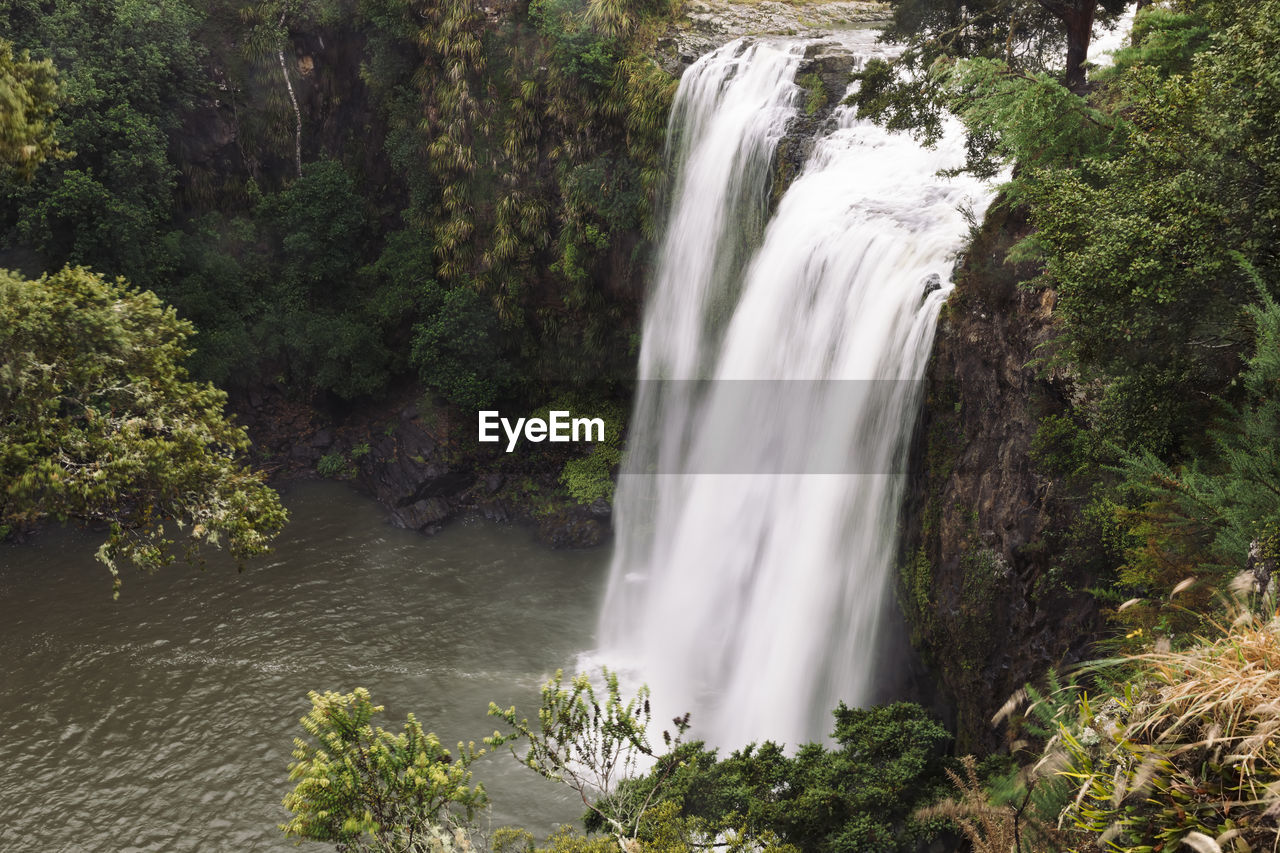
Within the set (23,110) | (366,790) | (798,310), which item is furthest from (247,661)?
(798,310)

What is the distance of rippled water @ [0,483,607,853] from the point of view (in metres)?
16.3

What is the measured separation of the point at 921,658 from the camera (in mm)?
14148

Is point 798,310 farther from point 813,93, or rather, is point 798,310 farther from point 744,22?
point 744,22

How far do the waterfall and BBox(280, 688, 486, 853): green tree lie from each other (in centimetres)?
762

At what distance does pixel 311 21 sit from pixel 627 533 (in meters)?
18.7

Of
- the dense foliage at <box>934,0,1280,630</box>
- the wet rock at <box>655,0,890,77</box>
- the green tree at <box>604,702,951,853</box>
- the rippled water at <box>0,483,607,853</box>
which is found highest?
the wet rock at <box>655,0,890,77</box>

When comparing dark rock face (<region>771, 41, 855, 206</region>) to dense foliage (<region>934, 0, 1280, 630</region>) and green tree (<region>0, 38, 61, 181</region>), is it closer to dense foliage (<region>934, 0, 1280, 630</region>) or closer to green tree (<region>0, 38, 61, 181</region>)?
dense foliage (<region>934, 0, 1280, 630</region>)

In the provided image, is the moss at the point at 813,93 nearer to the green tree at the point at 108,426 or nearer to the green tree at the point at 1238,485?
the green tree at the point at 1238,485

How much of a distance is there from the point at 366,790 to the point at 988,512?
904 centimetres

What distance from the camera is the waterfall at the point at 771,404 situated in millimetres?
15008

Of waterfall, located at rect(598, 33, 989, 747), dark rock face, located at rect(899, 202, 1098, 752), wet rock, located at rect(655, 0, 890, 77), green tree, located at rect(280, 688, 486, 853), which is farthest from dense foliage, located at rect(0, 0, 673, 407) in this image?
green tree, located at rect(280, 688, 486, 853)

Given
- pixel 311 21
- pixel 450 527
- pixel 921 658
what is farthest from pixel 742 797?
pixel 311 21

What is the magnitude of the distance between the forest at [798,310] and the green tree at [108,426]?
2.5 inches

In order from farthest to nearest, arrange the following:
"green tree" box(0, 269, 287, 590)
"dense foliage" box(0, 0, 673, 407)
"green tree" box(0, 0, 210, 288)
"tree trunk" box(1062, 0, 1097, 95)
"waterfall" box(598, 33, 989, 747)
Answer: "dense foliage" box(0, 0, 673, 407), "green tree" box(0, 0, 210, 288), "waterfall" box(598, 33, 989, 747), "tree trunk" box(1062, 0, 1097, 95), "green tree" box(0, 269, 287, 590)
